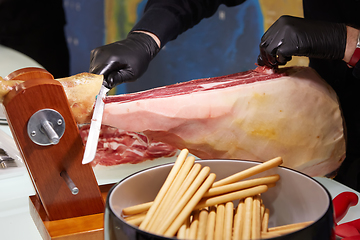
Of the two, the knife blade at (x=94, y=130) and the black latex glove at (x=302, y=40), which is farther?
the black latex glove at (x=302, y=40)

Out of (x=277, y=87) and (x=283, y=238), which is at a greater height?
(x=283, y=238)

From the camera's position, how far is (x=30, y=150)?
0.77m

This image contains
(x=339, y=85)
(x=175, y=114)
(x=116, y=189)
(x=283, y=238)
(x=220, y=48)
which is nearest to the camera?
(x=283, y=238)

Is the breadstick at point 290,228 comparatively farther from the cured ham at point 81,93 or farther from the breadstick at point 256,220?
the cured ham at point 81,93

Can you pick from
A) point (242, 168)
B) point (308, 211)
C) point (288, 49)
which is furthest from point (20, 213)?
point (288, 49)

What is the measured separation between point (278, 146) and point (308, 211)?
48 cm

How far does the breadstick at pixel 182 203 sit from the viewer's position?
0.49 meters

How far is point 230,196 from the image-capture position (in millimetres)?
574

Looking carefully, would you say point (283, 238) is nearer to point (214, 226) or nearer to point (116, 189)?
point (214, 226)

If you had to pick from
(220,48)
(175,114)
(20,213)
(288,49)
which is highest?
(288,49)

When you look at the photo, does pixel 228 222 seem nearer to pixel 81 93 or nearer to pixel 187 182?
pixel 187 182

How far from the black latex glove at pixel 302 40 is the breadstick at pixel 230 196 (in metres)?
0.62

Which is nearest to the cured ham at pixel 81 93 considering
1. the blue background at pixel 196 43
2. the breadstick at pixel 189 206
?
the breadstick at pixel 189 206

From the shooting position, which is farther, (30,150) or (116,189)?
(30,150)
